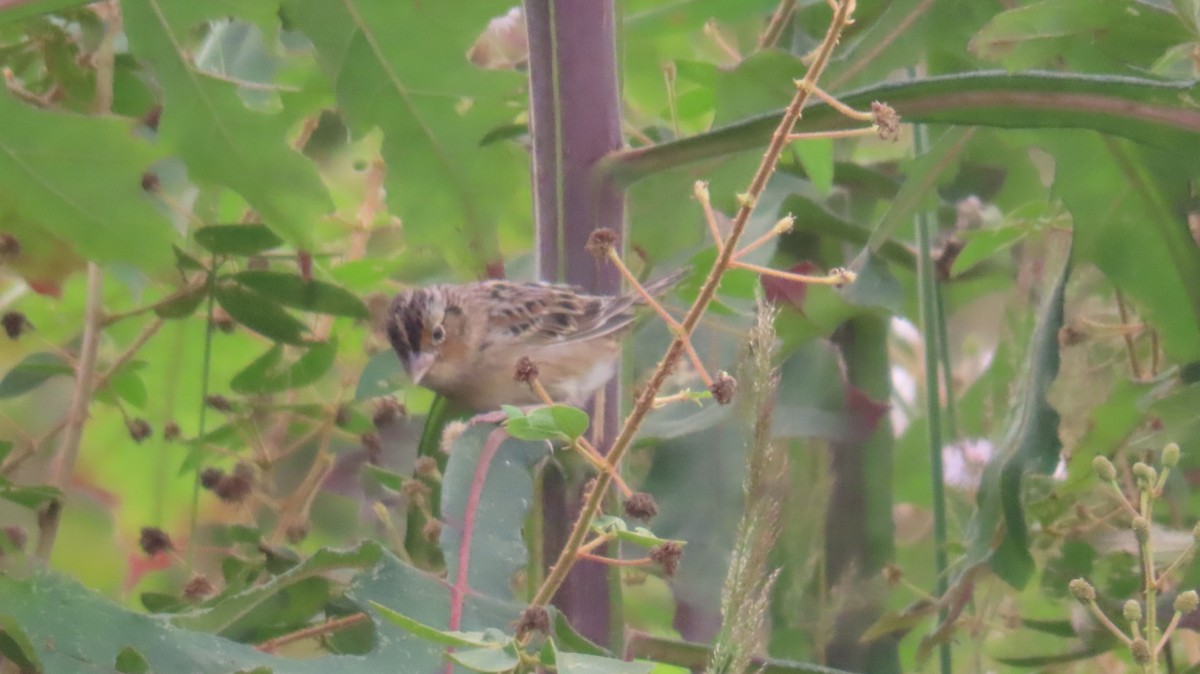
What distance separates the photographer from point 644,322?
1583 mm

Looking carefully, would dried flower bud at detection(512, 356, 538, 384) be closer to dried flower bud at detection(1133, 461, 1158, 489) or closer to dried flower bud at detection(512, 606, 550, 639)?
dried flower bud at detection(512, 606, 550, 639)

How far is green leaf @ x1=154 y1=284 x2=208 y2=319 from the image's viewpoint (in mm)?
1367

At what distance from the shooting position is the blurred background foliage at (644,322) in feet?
3.57

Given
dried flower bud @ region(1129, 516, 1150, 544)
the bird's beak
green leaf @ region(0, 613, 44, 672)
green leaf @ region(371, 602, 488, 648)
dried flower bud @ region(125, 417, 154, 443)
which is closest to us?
green leaf @ region(371, 602, 488, 648)

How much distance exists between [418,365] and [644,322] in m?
0.33

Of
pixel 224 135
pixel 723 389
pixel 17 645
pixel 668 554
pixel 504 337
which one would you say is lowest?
pixel 17 645

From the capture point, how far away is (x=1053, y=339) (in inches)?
48.3

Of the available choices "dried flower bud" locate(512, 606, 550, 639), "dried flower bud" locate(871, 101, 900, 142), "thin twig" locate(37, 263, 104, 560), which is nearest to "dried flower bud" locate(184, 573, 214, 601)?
"thin twig" locate(37, 263, 104, 560)

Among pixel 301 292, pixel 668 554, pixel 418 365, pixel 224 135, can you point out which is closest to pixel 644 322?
pixel 418 365

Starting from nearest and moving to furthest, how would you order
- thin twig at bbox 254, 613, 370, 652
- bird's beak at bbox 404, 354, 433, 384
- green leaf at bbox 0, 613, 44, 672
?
1. green leaf at bbox 0, 613, 44, 672
2. thin twig at bbox 254, 613, 370, 652
3. bird's beak at bbox 404, 354, 433, 384

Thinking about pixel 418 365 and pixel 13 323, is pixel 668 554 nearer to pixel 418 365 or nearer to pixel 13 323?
pixel 13 323

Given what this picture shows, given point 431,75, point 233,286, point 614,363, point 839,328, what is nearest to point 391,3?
point 431,75

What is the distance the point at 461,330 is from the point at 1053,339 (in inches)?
40.5

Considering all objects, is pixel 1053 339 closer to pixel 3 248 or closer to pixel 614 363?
pixel 614 363
